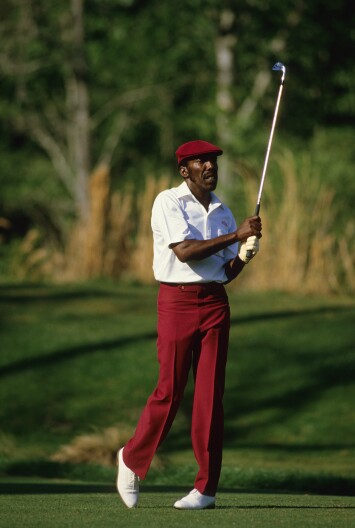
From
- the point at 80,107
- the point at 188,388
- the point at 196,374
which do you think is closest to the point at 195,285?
the point at 196,374

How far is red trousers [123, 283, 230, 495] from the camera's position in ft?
24.0

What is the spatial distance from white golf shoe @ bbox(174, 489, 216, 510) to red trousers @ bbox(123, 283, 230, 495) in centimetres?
3

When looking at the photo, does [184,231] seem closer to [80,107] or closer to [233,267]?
[233,267]

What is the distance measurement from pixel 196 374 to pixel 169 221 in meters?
0.81

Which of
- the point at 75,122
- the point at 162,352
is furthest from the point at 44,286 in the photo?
the point at 75,122

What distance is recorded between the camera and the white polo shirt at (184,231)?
7266mm

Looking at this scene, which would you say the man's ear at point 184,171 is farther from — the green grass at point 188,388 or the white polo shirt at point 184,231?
the green grass at point 188,388

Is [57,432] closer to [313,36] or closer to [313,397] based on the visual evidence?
[313,397]

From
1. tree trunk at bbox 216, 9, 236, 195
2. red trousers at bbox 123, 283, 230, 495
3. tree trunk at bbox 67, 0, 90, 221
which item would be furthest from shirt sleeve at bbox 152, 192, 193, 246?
tree trunk at bbox 67, 0, 90, 221

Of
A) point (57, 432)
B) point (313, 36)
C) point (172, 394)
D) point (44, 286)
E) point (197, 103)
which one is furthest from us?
point (197, 103)

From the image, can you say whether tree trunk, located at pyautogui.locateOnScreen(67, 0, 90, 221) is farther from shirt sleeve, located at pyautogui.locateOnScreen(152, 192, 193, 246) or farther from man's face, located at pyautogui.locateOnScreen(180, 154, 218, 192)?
shirt sleeve, located at pyautogui.locateOnScreen(152, 192, 193, 246)

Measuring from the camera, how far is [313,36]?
29391 millimetres

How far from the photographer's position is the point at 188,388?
14.3 meters

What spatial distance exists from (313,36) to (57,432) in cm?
1790
